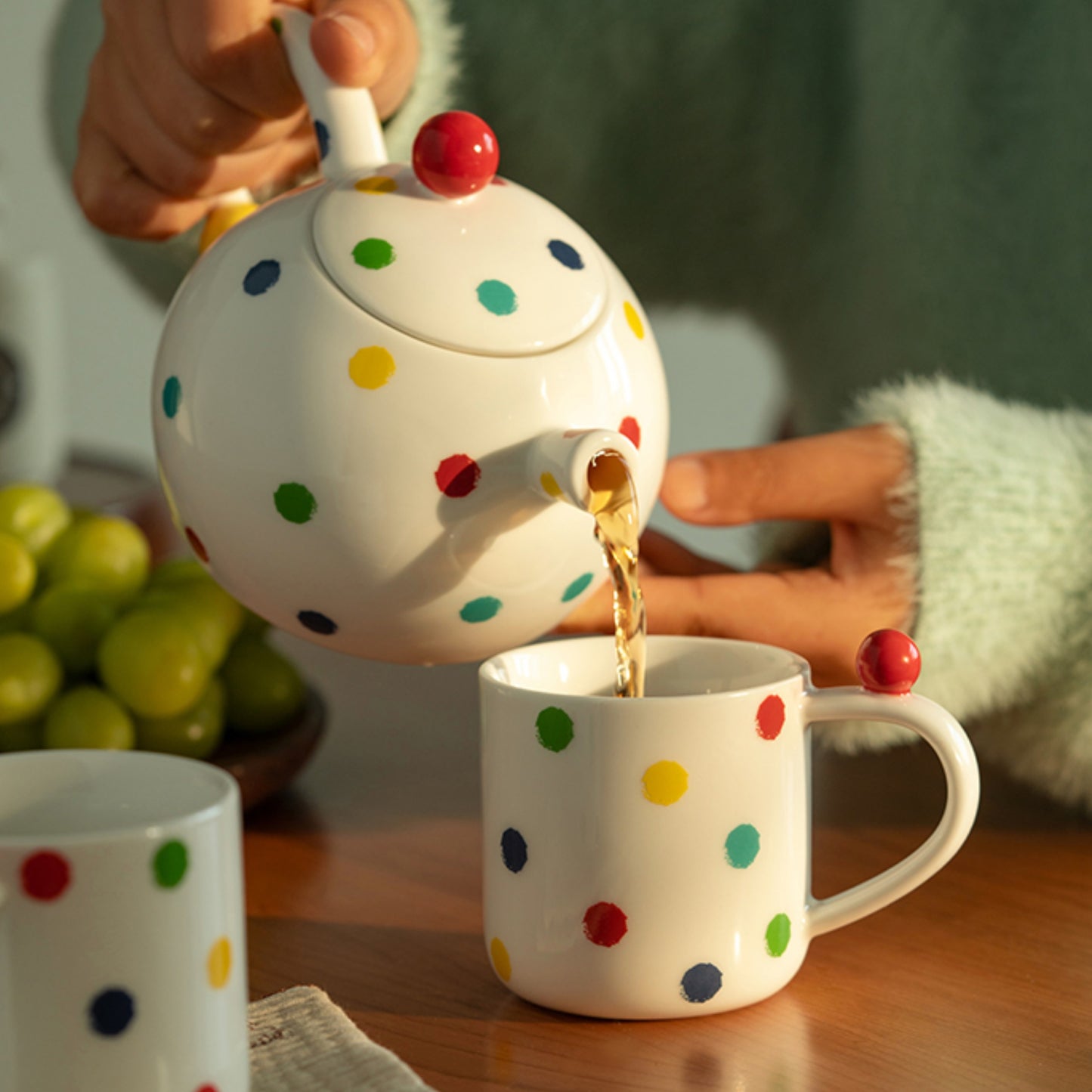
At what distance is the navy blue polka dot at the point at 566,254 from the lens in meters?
0.49

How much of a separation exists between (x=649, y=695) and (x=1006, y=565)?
22 cm

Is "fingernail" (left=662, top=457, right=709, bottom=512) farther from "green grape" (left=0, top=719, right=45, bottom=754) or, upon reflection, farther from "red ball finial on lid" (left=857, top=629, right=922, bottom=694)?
"green grape" (left=0, top=719, right=45, bottom=754)

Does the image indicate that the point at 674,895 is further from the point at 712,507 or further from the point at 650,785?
the point at 712,507

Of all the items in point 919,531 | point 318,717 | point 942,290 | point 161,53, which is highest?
point 161,53

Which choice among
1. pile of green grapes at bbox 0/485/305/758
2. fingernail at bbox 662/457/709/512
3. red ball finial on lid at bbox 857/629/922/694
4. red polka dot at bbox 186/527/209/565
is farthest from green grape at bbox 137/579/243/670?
red ball finial on lid at bbox 857/629/922/694

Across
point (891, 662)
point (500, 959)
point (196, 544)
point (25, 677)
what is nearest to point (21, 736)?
point (25, 677)

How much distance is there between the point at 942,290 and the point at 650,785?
61 cm

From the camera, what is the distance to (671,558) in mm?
834

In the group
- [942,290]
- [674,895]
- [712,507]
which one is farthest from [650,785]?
[942,290]

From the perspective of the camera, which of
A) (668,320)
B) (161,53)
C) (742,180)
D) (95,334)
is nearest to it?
(161,53)

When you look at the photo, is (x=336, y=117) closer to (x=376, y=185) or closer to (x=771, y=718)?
(x=376, y=185)

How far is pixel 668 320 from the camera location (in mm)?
1225

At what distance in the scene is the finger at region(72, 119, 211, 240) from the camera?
0.74 metres

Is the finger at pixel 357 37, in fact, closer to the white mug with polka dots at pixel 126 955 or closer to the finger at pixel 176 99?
the finger at pixel 176 99
